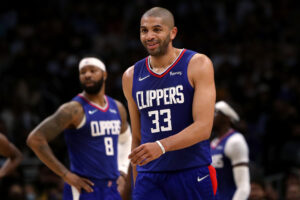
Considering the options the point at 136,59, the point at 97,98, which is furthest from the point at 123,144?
the point at 136,59

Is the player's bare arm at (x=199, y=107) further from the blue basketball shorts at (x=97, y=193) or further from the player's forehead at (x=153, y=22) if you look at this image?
the blue basketball shorts at (x=97, y=193)

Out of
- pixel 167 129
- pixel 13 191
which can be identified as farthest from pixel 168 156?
pixel 13 191

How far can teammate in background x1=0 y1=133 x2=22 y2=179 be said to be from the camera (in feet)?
18.7

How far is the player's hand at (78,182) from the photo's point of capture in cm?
555

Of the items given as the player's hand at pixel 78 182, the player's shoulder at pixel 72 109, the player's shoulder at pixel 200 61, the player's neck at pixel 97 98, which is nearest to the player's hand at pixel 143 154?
the player's shoulder at pixel 200 61

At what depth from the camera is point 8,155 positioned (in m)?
5.81

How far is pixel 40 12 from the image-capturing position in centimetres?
1323

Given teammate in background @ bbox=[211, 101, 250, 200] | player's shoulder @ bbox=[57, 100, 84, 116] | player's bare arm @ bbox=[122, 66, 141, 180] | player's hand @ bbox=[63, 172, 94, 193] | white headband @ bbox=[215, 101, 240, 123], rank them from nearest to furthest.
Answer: player's bare arm @ bbox=[122, 66, 141, 180] → player's hand @ bbox=[63, 172, 94, 193] → player's shoulder @ bbox=[57, 100, 84, 116] → teammate in background @ bbox=[211, 101, 250, 200] → white headband @ bbox=[215, 101, 240, 123]

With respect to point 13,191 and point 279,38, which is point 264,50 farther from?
point 13,191

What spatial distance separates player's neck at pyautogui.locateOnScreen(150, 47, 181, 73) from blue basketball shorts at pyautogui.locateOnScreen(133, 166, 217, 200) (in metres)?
0.82

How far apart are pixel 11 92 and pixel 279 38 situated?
5.95m

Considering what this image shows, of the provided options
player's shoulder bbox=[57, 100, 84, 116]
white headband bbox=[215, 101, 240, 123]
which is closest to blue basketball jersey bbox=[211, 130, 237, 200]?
white headband bbox=[215, 101, 240, 123]

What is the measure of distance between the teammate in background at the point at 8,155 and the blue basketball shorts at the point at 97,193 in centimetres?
62

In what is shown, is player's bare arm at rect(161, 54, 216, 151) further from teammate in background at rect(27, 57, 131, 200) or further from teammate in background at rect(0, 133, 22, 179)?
teammate in background at rect(0, 133, 22, 179)
